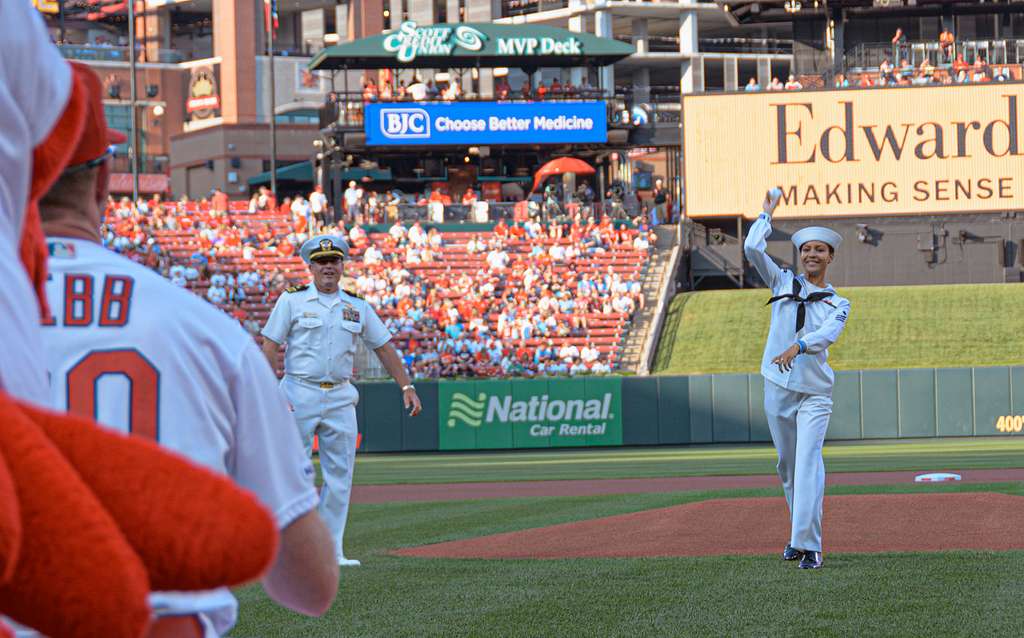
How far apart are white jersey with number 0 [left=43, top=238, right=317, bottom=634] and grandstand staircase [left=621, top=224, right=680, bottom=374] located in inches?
1161

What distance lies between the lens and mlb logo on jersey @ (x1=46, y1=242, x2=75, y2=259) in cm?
258

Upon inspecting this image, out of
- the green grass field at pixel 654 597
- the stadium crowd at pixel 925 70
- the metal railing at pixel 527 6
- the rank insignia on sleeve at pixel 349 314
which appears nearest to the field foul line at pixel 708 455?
the green grass field at pixel 654 597

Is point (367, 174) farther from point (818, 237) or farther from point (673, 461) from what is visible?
point (818, 237)

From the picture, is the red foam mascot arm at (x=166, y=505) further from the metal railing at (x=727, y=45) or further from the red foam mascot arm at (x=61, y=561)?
the metal railing at (x=727, y=45)

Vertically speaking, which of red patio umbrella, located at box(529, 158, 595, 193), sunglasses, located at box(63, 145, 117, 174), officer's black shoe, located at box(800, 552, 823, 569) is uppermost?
red patio umbrella, located at box(529, 158, 595, 193)

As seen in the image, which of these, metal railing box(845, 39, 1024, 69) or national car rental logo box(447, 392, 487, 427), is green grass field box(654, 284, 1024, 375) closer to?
Result: national car rental logo box(447, 392, 487, 427)

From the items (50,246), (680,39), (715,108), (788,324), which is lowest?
(788,324)

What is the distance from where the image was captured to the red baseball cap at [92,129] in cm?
227

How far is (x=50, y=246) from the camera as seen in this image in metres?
2.57

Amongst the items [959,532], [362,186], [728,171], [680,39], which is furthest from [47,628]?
[680,39]

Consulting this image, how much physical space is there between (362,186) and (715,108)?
11.4m

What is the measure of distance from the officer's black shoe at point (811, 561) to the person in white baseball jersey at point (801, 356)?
0.44 ft

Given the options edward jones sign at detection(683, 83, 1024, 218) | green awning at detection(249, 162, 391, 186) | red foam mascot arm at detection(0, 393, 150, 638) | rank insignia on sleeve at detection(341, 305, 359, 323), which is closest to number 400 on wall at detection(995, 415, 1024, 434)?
edward jones sign at detection(683, 83, 1024, 218)

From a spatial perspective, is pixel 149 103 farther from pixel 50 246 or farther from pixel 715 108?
pixel 50 246
